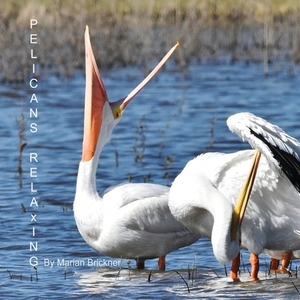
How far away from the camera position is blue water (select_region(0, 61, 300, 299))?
6.16 meters

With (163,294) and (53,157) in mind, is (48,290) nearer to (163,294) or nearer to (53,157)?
(163,294)

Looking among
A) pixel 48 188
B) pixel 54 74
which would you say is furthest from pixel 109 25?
pixel 48 188

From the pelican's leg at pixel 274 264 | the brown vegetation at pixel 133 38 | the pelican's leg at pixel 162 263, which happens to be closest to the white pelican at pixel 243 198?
the pelican's leg at pixel 274 264

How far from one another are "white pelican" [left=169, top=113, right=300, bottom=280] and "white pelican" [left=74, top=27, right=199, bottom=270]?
383 millimetres

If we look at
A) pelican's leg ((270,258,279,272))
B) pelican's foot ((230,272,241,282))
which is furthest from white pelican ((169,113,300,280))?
pelican's leg ((270,258,279,272))

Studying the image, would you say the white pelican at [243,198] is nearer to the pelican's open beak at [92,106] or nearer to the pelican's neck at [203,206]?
the pelican's neck at [203,206]

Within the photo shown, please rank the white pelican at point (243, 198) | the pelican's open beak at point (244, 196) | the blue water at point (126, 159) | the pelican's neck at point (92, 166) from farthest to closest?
the pelican's neck at point (92, 166) → the blue water at point (126, 159) → the pelican's open beak at point (244, 196) → the white pelican at point (243, 198)

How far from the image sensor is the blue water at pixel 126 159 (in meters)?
6.16

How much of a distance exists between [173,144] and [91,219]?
476cm

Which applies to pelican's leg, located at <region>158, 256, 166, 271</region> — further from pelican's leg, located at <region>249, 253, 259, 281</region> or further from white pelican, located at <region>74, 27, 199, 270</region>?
pelican's leg, located at <region>249, 253, 259, 281</region>

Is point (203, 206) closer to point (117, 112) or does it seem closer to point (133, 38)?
point (117, 112)

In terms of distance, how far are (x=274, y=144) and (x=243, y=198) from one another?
1.53 ft

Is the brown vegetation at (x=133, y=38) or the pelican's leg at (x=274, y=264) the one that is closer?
the pelican's leg at (x=274, y=264)

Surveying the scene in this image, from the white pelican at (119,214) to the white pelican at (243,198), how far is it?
1.26 ft
